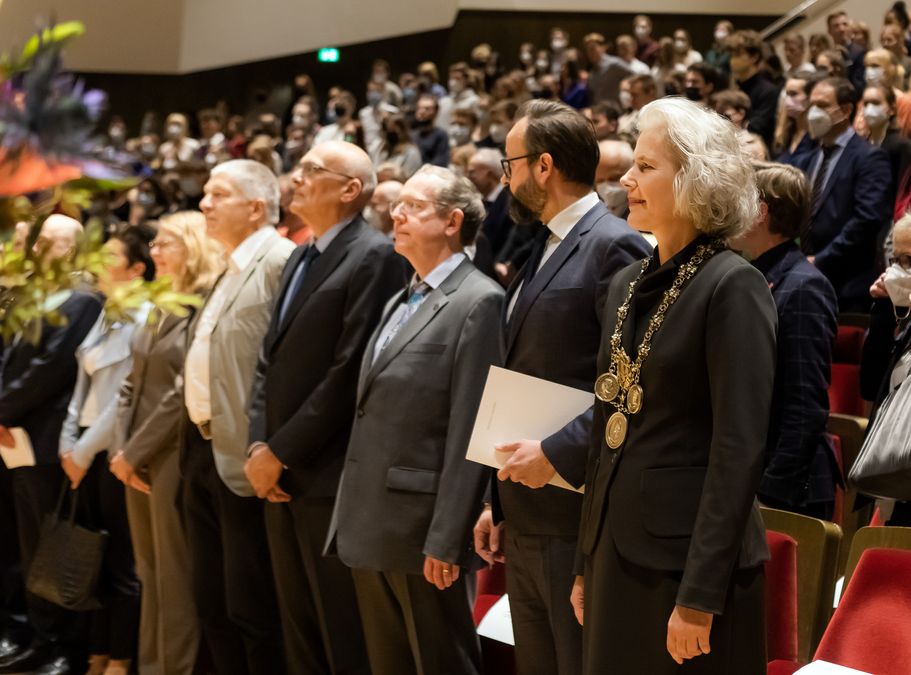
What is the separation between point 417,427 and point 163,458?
54.5 inches

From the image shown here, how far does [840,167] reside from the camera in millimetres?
5219

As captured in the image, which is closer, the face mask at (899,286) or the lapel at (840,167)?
the face mask at (899,286)

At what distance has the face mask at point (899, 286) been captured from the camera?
9.87 ft

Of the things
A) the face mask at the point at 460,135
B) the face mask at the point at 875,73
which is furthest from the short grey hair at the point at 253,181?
the face mask at the point at 460,135

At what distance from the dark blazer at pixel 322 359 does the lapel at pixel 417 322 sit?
0.24m

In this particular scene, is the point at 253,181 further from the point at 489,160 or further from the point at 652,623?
the point at 489,160

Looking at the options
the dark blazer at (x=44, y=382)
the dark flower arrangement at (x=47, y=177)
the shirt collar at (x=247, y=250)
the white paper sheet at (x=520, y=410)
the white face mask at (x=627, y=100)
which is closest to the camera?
the dark flower arrangement at (x=47, y=177)

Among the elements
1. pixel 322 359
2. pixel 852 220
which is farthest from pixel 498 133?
pixel 322 359

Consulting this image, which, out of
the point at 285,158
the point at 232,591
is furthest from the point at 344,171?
the point at 285,158

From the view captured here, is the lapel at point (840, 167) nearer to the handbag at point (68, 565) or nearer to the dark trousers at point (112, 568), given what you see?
the dark trousers at point (112, 568)

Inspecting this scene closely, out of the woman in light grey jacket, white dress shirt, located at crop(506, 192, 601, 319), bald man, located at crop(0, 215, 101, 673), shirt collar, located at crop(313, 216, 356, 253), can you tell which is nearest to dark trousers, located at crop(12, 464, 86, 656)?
bald man, located at crop(0, 215, 101, 673)

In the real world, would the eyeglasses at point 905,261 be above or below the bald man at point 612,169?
below

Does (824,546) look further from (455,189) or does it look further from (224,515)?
(224,515)

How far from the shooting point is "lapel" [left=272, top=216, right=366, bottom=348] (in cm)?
348
